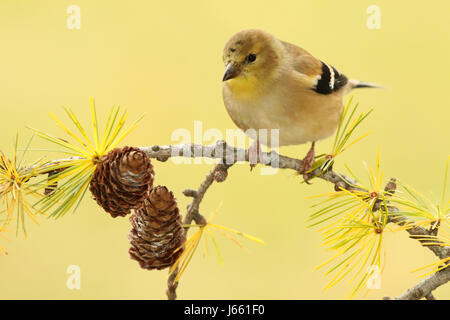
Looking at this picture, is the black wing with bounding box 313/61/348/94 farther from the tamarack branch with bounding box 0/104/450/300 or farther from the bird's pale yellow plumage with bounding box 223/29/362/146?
the tamarack branch with bounding box 0/104/450/300

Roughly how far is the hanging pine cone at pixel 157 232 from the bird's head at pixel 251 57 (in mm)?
483

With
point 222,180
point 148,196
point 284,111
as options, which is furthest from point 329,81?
point 148,196

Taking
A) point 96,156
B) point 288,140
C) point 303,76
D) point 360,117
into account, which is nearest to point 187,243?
point 96,156

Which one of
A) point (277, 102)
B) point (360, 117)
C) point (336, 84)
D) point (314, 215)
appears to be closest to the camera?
point (314, 215)

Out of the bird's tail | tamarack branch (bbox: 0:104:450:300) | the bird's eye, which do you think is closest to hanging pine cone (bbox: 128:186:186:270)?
tamarack branch (bbox: 0:104:450:300)

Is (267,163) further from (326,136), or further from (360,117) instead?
(326,136)

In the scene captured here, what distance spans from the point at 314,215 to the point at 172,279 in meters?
0.29

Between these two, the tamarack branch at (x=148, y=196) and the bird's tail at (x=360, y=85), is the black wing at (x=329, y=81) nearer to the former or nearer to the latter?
the bird's tail at (x=360, y=85)

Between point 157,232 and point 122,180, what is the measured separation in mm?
114

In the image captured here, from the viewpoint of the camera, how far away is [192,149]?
0.82 m

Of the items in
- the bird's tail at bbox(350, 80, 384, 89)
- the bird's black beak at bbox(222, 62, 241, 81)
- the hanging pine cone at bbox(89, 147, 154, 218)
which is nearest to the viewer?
the hanging pine cone at bbox(89, 147, 154, 218)

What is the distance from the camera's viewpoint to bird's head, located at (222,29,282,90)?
118 cm

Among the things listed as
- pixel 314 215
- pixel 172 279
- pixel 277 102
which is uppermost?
pixel 277 102

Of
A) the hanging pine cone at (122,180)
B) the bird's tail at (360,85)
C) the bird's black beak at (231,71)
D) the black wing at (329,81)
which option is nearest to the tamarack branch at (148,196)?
the hanging pine cone at (122,180)
